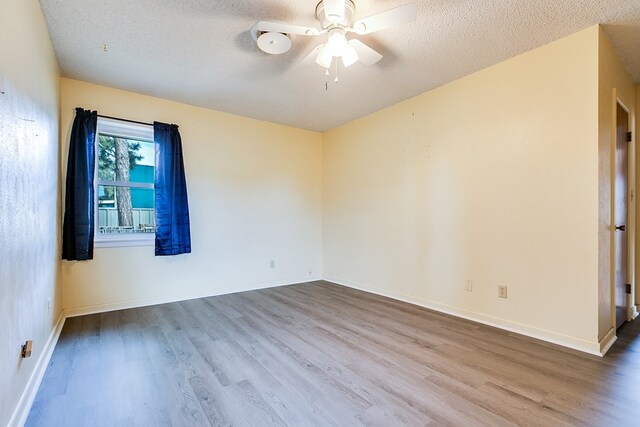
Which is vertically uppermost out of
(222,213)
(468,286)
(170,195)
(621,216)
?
(170,195)

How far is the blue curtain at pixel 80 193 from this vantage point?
10.0 feet

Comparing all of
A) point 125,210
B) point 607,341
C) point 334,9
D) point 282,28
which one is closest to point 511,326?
point 607,341

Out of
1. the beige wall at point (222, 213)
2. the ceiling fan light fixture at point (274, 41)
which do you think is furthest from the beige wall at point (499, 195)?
the ceiling fan light fixture at point (274, 41)

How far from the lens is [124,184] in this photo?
360 cm

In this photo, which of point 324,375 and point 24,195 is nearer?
point 24,195

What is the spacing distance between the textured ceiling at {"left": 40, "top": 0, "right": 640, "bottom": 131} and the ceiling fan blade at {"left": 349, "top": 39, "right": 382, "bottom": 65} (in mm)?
214

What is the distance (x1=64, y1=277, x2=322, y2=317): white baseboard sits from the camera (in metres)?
3.27

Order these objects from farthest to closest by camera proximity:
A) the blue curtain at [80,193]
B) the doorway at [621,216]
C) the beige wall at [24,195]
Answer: the blue curtain at [80,193]
the doorway at [621,216]
the beige wall at [24,195]

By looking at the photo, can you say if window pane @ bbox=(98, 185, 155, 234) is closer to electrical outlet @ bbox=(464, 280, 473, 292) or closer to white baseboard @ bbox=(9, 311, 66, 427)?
white baseboard @ bbox=(9, 311, 66, 427)

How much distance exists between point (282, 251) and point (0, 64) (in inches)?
147

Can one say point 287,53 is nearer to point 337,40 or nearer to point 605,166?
point 337,40

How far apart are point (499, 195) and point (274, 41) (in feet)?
7.93

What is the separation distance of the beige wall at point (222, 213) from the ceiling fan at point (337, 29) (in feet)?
7.01

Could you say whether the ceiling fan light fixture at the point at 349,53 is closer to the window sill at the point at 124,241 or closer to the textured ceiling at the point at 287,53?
the textured ceiling at the point at 287,53
